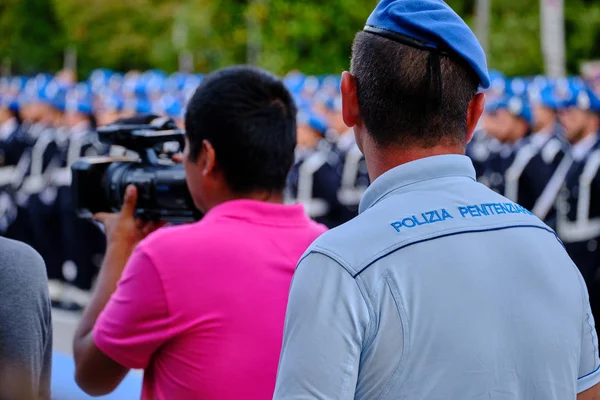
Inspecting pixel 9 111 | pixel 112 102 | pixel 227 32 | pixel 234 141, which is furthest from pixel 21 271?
pixel 227 32

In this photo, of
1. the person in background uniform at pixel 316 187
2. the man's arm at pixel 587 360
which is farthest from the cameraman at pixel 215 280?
the person in background uniform at pixel 316 187

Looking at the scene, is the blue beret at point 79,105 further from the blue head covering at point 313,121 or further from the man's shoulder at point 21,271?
the man's shoulder at point 21,271

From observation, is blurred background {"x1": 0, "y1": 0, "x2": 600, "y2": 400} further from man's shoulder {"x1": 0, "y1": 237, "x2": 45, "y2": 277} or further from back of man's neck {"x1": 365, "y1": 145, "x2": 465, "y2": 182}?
back of man's neck {"x1": 365, "y1": 145, "x2": 465, "y2": 182}

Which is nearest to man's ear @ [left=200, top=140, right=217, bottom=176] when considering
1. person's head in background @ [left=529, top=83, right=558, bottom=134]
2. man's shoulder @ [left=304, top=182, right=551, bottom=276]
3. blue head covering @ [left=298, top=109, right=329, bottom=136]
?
man's shoulder @ [left=304, top=182, right=551, bottom=276]

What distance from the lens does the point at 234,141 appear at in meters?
2.51

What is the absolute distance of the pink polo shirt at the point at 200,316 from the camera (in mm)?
2225

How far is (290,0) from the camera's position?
1680 cm

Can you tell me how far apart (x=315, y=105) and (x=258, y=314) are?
30.1 feet

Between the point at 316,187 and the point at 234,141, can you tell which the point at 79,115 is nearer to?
the point at 316,187

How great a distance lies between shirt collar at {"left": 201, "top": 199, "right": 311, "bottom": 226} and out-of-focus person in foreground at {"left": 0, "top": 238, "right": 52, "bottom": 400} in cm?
49

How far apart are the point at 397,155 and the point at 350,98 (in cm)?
13

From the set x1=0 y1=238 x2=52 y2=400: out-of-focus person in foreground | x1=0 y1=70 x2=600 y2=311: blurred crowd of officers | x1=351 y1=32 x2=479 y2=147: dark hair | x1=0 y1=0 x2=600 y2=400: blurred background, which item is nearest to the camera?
x1=351 y1=32 x2=479 y2=147: dark hair

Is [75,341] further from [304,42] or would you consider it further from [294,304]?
[304,42]

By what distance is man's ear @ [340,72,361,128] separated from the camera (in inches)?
66.3
